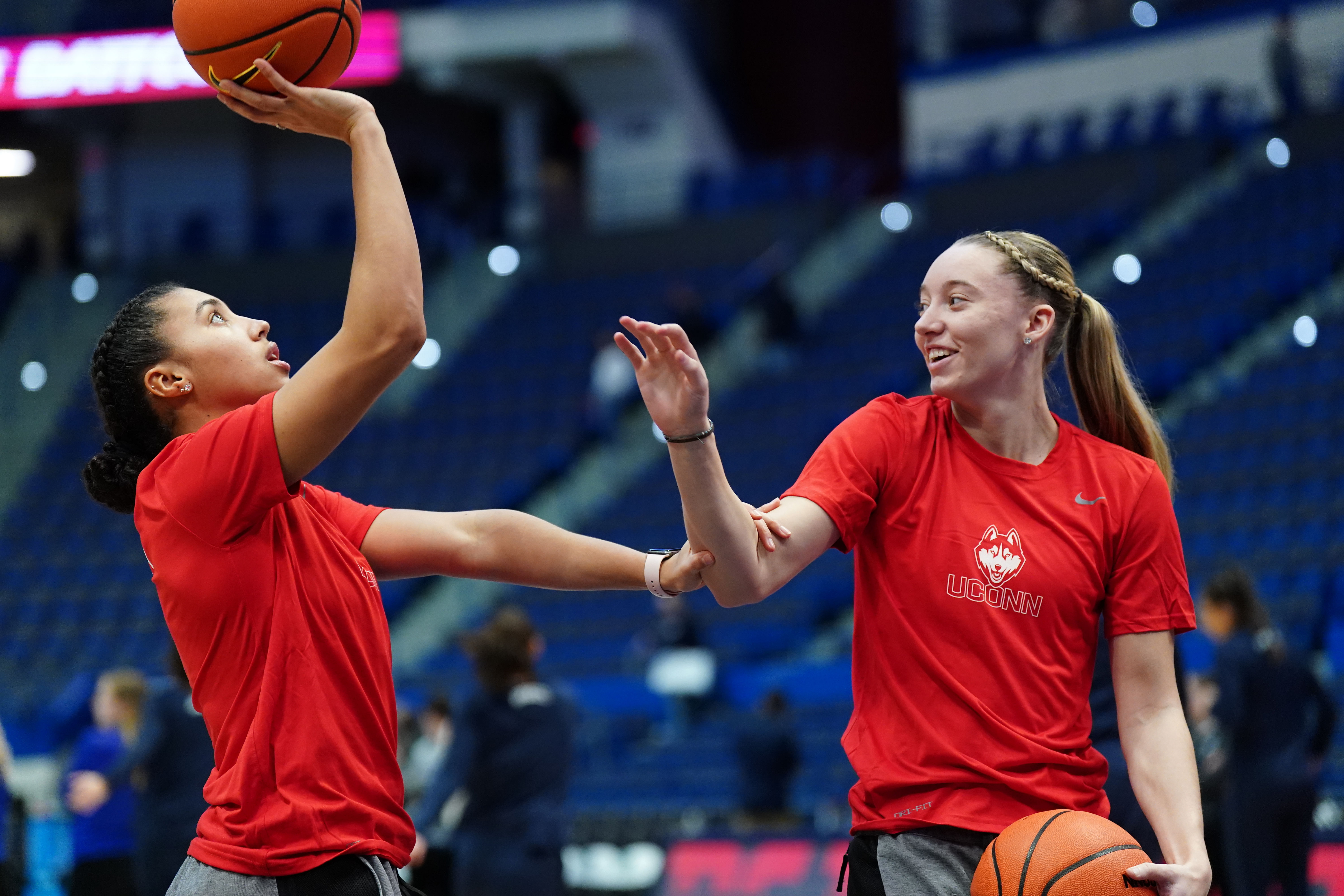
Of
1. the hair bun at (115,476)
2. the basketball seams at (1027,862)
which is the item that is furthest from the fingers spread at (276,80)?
the basketball seams at (1027,862)

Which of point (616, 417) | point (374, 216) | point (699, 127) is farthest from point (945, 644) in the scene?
point (699, 127)

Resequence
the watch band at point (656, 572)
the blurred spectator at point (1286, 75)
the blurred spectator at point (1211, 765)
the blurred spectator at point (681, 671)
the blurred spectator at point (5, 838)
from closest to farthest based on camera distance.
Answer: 1. the watch band at point (656, 572)
2. the blurred spectator at point (1211, 765)
3. the blurred spectator at point (5, 838)
4. the blurred spectator at point (681, 671)
5. the blurred spectator at point (1286, 75)

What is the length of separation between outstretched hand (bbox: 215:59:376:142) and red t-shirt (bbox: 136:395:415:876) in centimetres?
48

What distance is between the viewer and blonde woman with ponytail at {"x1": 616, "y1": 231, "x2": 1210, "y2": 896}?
2.36m

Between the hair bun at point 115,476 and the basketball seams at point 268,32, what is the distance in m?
0.69

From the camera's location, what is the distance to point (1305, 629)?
940 cm

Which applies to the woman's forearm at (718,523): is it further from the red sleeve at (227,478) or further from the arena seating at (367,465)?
the arena seating at (367,465)

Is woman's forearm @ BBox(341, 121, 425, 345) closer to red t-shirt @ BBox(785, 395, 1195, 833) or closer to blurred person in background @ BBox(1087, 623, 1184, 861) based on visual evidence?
red t-shirt @ BBox(785, 395, 1195, 833)

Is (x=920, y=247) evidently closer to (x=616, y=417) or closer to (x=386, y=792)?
(x=616, y=417)

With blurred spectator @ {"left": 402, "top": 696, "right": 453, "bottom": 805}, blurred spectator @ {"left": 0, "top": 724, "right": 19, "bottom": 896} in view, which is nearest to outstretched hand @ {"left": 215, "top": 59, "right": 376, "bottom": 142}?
blurred spectator @ {"left": 0, "top": 724, "right": 19, "bottom": 896}

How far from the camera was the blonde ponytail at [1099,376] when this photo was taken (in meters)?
2.70

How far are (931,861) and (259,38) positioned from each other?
5.80ft

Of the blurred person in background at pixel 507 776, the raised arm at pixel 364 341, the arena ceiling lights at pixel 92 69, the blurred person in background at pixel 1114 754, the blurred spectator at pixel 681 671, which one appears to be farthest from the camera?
the arena ceiling lights at pixel 92 69

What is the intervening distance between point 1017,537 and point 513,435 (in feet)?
44.5
